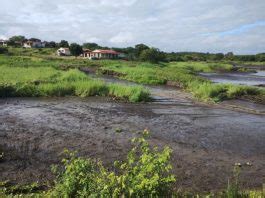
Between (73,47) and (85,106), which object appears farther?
(73,47)

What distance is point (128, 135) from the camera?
41.0ft

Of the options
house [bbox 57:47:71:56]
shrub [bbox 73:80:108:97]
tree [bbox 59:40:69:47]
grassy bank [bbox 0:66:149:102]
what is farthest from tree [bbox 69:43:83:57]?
shrub [bbox 73:80:108:97]

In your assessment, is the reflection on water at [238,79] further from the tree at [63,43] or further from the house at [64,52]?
the tree at [63,43]

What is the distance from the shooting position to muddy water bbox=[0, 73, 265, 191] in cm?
886

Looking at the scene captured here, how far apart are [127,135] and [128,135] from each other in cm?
4

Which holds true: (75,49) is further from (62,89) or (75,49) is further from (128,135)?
(128,135)

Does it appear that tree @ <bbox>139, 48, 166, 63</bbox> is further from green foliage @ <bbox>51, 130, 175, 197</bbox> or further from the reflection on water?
green foliage @ <bbox>51, 130, 175, 197</bbox>

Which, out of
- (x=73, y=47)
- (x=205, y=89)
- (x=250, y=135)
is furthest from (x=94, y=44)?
(x=250, y=135)

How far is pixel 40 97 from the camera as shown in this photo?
20234mm

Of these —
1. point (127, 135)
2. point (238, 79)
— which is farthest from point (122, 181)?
point (238, 79)

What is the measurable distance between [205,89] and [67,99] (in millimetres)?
9510

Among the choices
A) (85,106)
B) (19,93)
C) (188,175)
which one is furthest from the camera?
(19,93)

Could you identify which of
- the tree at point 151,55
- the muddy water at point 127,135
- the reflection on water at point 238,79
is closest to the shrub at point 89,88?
the muddy water at point 127,135

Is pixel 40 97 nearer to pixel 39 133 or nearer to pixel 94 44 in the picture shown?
pixel 39 133
